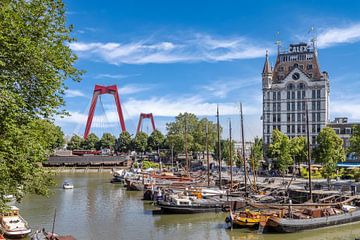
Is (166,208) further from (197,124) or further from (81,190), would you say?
(197,124)

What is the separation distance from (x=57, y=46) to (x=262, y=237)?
21125mm

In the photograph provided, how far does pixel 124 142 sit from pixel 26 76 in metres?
106

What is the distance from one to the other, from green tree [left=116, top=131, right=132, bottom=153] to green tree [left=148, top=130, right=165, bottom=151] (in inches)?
258

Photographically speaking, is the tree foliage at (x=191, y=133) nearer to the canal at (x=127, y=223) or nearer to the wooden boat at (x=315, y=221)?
the canal at (x=127, y=223)

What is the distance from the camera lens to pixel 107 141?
128125mm

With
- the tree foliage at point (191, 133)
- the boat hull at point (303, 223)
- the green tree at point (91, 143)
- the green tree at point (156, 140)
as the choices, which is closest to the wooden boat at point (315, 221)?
the boat hull at point (303, 223)

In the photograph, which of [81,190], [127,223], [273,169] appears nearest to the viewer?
[127,223]

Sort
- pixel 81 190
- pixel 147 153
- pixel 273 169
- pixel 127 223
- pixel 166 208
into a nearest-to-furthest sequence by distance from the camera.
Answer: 1. pixel 127 223
2. pixel 166 208
3. pixel 81 190
4. pixel 273 169
5. pixel 147 153

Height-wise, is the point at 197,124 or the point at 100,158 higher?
the point at 197,124

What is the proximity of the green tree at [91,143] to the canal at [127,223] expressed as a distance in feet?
261

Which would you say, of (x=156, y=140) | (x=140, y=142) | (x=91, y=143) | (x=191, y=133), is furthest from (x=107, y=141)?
(x=191, y=133)

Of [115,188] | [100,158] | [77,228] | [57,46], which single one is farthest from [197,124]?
[57,46]

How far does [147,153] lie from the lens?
131 m

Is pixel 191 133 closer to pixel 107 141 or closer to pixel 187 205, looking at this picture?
pixel 107 141
